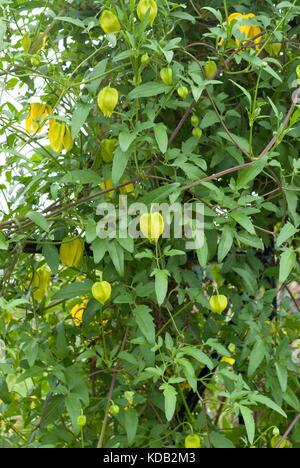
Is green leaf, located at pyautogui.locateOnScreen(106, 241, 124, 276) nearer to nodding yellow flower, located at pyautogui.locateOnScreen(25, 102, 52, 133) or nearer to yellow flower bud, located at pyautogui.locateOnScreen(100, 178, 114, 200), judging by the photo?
yellow flower bud, located at pyautogui.locateOnScreen(100, 178, 114, 200)

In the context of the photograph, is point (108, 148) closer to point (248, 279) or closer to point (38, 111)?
point (38, 111)

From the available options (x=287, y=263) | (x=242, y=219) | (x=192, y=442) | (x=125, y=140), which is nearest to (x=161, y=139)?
(x=125, y=140)

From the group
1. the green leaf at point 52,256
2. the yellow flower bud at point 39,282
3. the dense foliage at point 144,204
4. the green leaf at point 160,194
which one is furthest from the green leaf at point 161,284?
the yellow flower bud at point 39,282

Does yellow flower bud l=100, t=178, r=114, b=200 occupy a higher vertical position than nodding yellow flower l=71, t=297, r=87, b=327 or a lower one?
higher

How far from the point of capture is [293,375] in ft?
3.68

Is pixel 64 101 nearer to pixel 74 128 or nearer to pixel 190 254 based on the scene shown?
pixel 74 128

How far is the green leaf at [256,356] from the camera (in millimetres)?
989

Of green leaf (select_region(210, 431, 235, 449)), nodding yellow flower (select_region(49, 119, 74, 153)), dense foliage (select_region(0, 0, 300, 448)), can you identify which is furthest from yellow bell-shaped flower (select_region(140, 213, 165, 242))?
green leaf (select_region(210, 431, 235, 449))

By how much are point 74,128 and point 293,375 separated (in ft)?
2.05

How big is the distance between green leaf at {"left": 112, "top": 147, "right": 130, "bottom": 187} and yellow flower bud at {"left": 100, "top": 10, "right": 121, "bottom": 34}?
6.8 inches

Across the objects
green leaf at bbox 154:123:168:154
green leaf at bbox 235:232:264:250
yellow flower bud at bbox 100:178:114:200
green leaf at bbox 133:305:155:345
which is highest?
green leaf at bbox 154:123:168:154

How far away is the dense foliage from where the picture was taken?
0.87m

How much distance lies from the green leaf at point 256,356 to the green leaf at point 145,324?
0.21 m
